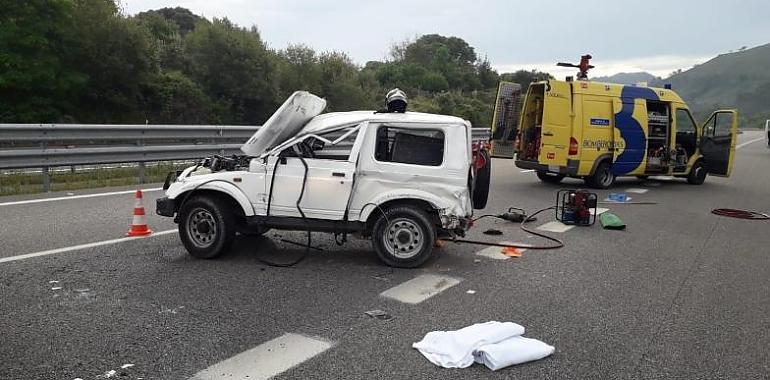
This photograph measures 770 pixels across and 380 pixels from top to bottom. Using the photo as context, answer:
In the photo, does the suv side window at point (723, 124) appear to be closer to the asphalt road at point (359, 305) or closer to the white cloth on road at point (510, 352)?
the asphalt road at point (359, 305)

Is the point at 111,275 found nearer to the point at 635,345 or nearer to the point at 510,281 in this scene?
the point at 510,281

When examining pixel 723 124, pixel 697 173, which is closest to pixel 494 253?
pixel 697 173

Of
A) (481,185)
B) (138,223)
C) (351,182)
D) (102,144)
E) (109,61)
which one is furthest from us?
(109,61)

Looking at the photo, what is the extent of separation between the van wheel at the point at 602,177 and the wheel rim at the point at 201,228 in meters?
9.52

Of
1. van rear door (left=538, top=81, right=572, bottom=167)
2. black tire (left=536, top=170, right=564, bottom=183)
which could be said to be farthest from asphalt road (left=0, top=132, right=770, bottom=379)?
black tire (left=536, top=170, right=564, bottom=183)

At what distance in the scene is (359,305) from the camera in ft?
16.2

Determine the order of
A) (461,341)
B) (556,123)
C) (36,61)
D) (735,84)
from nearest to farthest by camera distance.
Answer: (461,341) → (556,123) → (36,61) → (735,84)

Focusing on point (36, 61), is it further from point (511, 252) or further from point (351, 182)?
point (511, 252)

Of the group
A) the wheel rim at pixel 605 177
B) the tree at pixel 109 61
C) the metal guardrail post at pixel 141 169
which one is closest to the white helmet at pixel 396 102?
the metal guardrail post at pixel 141 169

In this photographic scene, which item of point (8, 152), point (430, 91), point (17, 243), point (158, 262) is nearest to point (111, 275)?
point (158, 262)

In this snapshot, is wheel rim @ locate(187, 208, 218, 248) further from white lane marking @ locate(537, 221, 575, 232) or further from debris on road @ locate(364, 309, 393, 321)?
white lane marking @ locate(537, 221, 575, 232)

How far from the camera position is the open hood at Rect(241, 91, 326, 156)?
6.28 metres

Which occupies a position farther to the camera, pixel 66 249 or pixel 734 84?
pixel 734 84

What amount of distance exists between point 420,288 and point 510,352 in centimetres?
166
